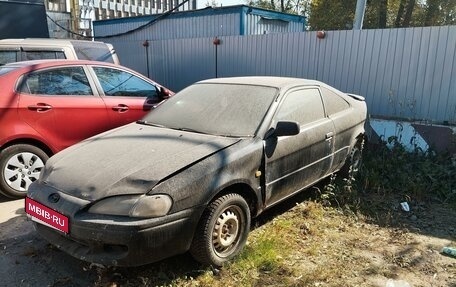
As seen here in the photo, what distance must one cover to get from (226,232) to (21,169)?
278cm

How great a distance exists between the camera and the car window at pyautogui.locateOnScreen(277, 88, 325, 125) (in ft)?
13.0

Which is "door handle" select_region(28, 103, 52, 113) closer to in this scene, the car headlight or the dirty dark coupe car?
the dirty dark coupe car

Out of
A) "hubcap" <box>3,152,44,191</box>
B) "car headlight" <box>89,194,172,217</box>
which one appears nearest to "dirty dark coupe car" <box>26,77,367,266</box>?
"car headlight" <box>89,194,172,217</box>

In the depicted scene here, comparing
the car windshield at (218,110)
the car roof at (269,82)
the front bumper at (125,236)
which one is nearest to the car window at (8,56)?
the car windshield at (218,110)

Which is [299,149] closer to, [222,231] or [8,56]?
[222,231]

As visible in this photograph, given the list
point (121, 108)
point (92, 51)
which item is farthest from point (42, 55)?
point (121, 108)

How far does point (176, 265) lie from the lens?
327 cm

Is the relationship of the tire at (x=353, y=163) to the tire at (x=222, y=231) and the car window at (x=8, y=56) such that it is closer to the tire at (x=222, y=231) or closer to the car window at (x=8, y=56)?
the tire at (x=222, y=231)

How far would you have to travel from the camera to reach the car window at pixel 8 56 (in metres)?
6.47

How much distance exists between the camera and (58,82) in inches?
197

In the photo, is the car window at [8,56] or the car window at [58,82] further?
the car window at [8,56]

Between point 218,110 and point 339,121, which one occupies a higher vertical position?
point 218,110

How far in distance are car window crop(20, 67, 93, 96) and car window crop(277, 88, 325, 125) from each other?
8.72 feet

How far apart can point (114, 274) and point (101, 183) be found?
0.73 m
